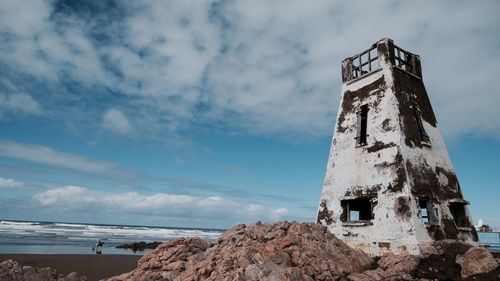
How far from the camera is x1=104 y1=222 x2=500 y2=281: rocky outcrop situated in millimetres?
11586

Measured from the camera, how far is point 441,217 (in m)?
14.6

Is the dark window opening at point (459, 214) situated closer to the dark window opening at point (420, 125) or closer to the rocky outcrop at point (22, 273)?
the dark window opening at point (420, 125)

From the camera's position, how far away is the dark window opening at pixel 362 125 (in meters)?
16.8

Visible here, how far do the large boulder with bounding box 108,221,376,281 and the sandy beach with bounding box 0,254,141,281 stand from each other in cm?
959

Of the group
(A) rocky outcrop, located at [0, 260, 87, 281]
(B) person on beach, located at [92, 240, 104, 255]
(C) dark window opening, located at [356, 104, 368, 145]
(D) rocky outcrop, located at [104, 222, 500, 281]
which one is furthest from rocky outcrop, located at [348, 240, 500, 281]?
(B) person on beach, located at [92, 240, 104, 255]

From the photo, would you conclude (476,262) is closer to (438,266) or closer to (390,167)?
(438,266)

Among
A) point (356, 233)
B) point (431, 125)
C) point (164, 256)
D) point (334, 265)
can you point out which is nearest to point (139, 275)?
point (164, 256)

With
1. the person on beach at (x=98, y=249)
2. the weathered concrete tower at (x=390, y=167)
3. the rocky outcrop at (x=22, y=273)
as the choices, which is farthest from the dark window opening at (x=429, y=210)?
the person on beach at (x=98, y=249)

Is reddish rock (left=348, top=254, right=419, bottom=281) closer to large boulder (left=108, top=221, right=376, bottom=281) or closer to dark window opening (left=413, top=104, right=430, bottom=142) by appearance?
large boulder (left=108, top=221, right=376, bottom=281)

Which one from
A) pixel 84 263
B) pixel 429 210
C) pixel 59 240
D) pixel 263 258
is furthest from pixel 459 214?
pixel 59 240

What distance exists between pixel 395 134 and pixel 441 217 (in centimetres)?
381

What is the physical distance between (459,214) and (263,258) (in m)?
10.0

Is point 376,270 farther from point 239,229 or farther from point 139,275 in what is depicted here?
point 139,275

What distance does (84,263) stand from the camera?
27016mm
